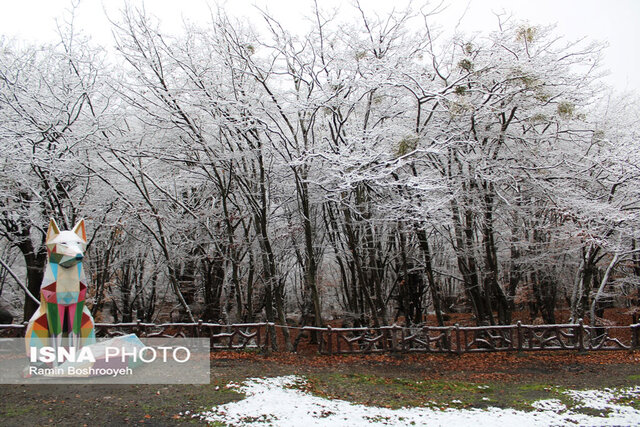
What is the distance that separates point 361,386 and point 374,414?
1.82 meters

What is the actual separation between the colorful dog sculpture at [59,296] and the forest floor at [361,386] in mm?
823

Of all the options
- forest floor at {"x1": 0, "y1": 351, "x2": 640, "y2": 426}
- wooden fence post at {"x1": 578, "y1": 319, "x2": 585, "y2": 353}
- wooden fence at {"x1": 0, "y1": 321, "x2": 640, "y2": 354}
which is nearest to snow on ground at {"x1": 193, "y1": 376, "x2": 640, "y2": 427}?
forest floor at {"x1": 0, "y1": 351, "x2": 640, "y2": 426}

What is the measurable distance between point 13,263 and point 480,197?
21.4 m

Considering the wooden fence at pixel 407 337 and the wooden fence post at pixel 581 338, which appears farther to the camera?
the wooden fence post at pixel 581 338

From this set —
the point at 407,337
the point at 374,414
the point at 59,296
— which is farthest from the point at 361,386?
the point at 59,296

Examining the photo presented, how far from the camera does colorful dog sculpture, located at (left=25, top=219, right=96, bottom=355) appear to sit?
7.19m

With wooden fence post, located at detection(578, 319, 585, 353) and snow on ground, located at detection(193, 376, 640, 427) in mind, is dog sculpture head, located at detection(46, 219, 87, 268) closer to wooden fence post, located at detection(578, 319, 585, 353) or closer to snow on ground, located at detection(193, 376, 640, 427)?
snow on ground, located at detection(193, 376, 640, 427)

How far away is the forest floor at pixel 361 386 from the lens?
5.89 m

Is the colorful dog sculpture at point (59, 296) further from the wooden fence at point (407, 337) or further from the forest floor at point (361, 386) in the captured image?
the wooden fence at point (407, 337)

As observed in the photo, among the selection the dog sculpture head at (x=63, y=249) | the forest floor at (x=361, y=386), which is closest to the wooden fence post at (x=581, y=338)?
the forest floor at (x=361, y=386)

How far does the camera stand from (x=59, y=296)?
7199 millimetres

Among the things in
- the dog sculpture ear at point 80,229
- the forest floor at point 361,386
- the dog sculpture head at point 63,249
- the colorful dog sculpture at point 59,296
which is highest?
the dog sculpture ear at point 80,229

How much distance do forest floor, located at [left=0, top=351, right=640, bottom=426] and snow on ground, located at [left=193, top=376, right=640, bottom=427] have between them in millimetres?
196

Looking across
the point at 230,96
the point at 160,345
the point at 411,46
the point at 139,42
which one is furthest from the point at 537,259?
the point at 139,42
